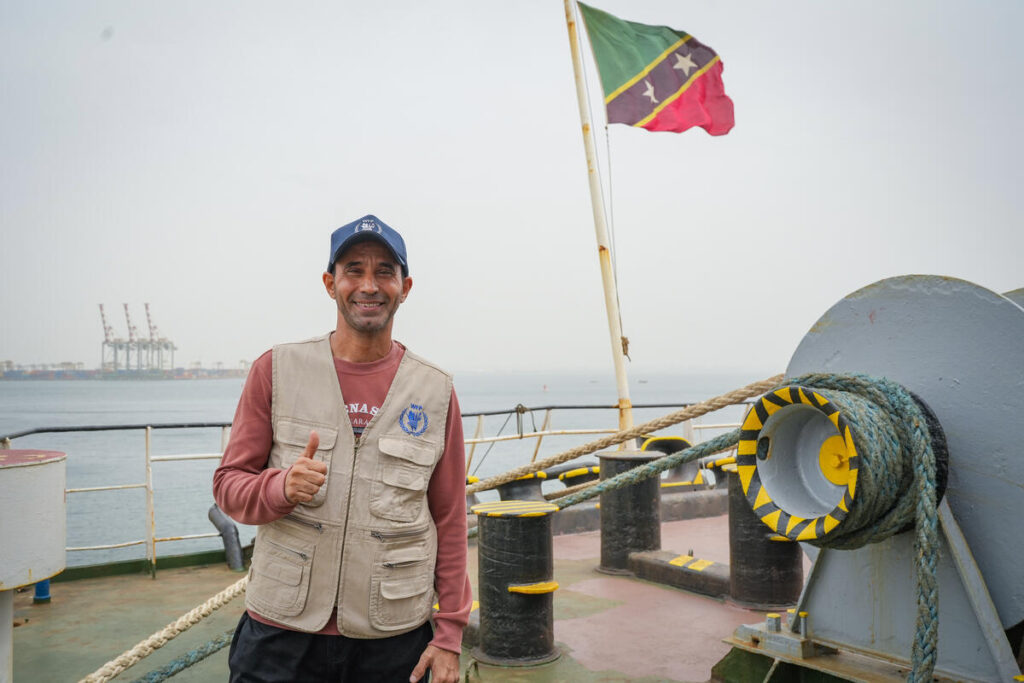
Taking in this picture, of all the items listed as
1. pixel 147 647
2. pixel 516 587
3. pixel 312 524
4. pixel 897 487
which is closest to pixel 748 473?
pixel 897 487

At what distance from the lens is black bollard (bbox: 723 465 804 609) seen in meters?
4.81

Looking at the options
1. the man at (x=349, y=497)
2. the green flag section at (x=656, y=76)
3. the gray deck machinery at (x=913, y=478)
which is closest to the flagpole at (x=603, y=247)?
the green flag section at (x=656, y=76)

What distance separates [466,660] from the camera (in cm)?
401

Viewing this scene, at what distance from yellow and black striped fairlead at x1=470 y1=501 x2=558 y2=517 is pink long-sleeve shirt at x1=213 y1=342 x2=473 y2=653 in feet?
5.64

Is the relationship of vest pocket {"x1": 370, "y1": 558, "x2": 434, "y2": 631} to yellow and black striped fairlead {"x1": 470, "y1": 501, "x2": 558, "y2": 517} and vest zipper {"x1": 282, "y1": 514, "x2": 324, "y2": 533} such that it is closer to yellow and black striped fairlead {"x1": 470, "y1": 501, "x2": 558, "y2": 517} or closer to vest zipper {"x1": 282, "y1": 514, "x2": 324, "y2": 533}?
vest zipper {"x1": 282, "y1": 514, "x2": 324, "y2": 533}

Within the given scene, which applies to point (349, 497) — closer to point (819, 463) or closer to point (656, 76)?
point (819, 463)

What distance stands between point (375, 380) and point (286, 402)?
0.80 ft

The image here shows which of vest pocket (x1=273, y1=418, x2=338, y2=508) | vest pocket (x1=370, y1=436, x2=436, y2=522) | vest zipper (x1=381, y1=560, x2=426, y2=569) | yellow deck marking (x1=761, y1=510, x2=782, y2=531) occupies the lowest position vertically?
yellow deck marking (x1=761, y1=510, x2=782, y2=531)

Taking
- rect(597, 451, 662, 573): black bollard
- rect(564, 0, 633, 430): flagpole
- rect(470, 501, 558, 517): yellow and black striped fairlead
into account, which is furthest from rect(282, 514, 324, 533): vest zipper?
rect(564, 0, 633, 430): flagpole

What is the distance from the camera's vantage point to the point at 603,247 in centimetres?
844

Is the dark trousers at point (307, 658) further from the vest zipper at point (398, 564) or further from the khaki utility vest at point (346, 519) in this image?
the vest zipper at point (398, 564)

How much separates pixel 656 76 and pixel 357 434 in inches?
345

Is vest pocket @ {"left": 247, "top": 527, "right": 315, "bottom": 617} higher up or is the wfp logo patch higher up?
the wfp logo patch

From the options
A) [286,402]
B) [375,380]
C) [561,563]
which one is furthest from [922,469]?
[561,563]
